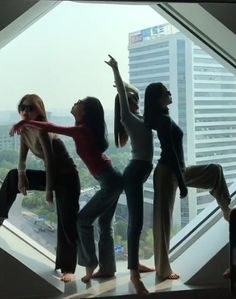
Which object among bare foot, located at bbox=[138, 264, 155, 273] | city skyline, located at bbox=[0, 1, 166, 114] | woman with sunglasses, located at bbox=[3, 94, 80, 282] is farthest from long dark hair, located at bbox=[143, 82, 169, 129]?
bare foot, located at bbox=[138, 264, 155, 273]

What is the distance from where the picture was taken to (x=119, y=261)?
7.84ft

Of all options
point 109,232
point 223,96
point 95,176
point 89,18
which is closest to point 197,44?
point 223,96

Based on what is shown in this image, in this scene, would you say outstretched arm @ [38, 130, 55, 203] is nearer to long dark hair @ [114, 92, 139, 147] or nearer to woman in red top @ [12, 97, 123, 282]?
woman in red top @ [12, 97, 123, 282]

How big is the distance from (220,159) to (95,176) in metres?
0.67

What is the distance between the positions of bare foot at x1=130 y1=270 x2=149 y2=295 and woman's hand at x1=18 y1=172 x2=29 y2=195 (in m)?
0.61

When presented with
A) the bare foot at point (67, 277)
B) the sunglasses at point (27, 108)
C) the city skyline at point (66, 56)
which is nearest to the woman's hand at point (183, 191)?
the city skyline at point (66, 56)

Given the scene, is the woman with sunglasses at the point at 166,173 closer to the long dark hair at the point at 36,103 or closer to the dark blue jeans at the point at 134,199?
the dark blue jeans at the point at 134,199

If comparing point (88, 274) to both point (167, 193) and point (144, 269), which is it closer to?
point (144, 269)

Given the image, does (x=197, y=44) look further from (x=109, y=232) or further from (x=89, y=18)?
(x=109, y=232)

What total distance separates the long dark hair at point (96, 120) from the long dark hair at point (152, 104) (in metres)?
0.20

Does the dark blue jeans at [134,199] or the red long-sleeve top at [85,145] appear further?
the dark blue jeans at [134,199]

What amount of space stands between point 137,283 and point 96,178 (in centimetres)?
51

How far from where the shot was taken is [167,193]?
229 cm

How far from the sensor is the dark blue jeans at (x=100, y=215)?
2.23m
